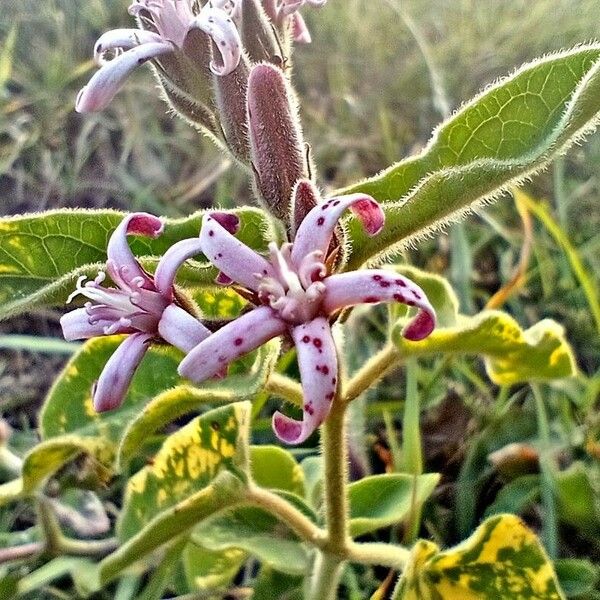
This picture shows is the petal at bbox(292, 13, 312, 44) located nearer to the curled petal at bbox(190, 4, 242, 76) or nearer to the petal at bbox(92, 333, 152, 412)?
the curled petal at bbox(190, 4, 242, 76)

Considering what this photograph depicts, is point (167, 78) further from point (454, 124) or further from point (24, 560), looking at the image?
point (24, 560)

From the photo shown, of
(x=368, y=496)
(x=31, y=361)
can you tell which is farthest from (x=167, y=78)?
(x=31, y=361)

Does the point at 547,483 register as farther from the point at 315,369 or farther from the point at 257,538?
the point at 315,369

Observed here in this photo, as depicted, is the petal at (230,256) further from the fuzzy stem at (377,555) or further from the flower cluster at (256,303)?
the fuzzy stem at (377,555)

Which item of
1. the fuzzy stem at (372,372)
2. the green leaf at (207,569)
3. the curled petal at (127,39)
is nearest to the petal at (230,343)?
the fuzzy stem at (372,372)

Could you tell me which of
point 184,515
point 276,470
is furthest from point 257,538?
point 184,515

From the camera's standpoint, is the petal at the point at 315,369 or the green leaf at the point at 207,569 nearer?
the petal at the point at 315,369
